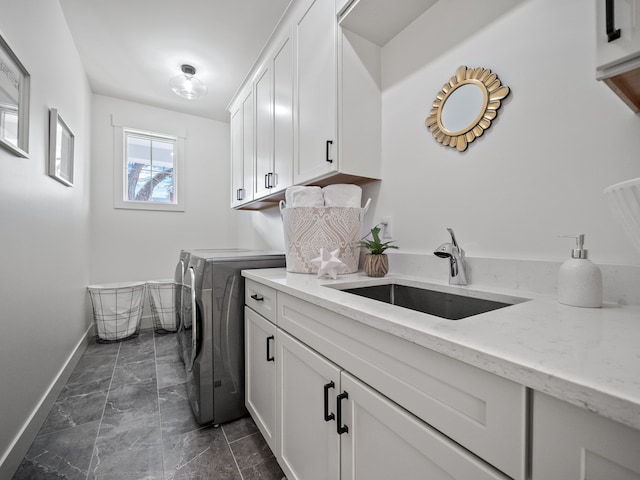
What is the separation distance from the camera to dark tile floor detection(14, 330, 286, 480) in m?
1.29

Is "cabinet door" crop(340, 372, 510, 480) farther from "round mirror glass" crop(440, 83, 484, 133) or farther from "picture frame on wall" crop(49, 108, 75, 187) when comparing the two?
"picture frame on wall" crop(49, 108, 75, 187)

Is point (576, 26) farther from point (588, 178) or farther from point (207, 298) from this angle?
point (207, 298)

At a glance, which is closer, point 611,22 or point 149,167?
point 611,22

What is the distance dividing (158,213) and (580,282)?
3.77 metres

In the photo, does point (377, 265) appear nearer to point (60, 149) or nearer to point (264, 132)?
point (264, 132)

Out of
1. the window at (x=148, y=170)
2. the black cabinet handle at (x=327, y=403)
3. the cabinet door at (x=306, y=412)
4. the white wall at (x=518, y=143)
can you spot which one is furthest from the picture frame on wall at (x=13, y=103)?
the window at (x=148, y=170)

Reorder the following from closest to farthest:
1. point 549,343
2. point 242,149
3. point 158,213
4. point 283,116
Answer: point 549,343 → point 283,116 → point 242,149 → point 158,213

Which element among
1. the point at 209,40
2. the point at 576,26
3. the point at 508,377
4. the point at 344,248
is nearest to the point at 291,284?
the point at 344,248

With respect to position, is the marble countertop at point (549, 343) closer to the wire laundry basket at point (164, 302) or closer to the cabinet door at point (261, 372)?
the cabinet door at point (261, 372)

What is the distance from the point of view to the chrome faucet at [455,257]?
3.66 ft

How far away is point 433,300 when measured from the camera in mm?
1162

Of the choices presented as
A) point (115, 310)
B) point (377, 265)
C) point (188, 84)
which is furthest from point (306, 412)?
point (115, 310)

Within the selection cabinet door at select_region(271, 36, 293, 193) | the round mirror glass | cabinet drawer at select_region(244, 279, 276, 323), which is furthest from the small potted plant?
cabinet door at select_region(271, 36, 293, 193)

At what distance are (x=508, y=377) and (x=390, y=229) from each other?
1.12 metres
